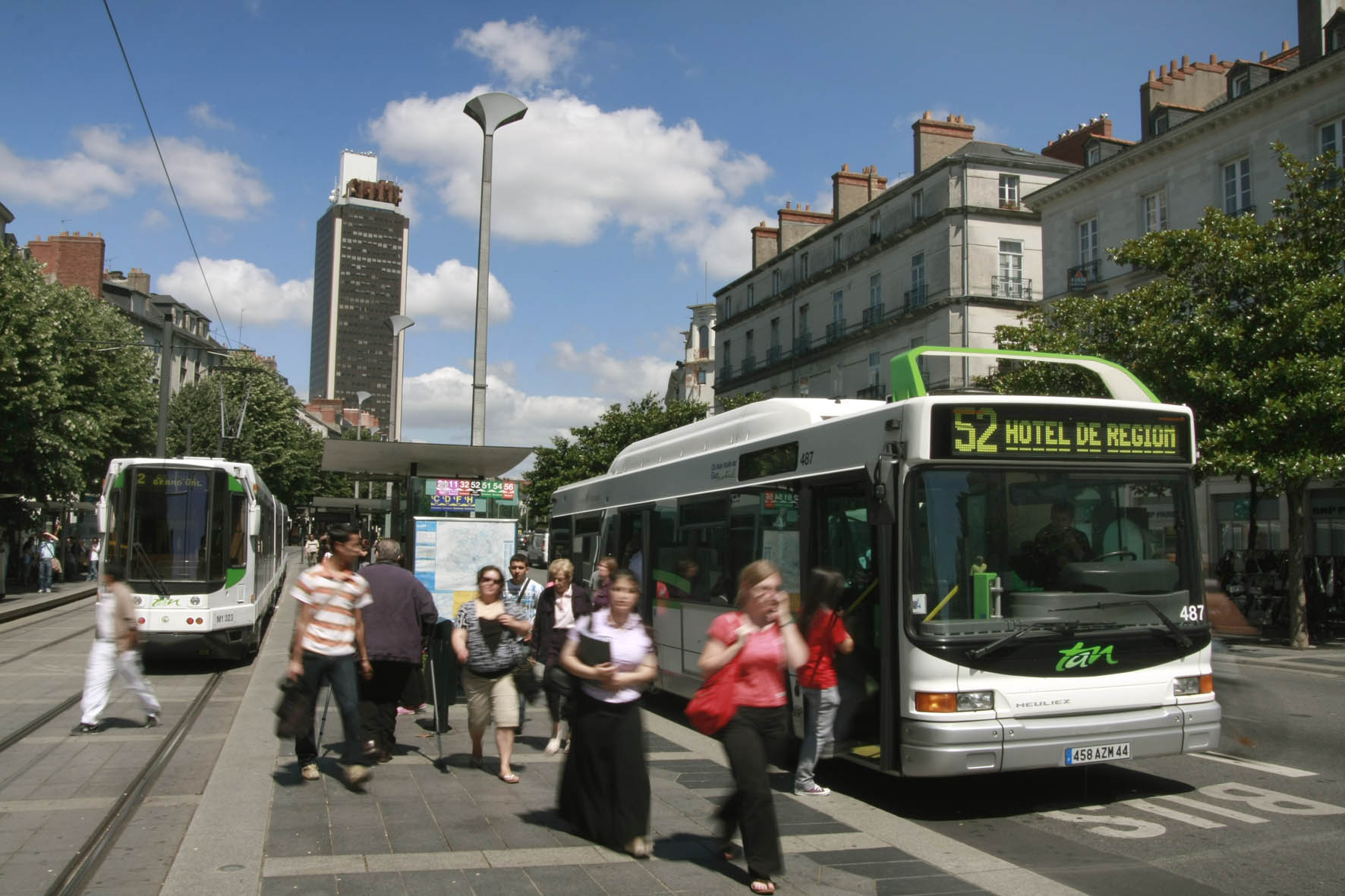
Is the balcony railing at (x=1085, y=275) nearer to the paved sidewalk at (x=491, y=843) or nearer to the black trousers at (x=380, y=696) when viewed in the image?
the paved sidewalk at (x=491, y=843)

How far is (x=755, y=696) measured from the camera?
5.52 m

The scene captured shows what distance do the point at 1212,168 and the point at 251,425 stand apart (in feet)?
155

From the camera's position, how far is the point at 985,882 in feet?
18.0

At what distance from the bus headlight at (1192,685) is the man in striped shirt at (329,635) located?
17.3 ft

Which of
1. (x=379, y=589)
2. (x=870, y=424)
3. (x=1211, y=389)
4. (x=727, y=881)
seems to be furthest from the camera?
(x=1211, y=389)

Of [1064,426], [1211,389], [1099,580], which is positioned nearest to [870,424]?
[1064,426]

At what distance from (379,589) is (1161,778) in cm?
588

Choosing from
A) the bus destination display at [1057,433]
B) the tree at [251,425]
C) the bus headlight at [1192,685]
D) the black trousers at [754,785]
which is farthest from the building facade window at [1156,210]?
the tree at [251,425]

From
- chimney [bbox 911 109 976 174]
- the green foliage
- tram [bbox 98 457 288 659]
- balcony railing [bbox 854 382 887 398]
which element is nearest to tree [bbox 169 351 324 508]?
the green foliage

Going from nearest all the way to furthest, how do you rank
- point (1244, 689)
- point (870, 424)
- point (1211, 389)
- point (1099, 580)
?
point (1099, 580), point (870, 424), point (1244, 689), point (1211, 389)

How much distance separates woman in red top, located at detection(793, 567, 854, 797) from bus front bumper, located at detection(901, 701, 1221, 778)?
74 cm

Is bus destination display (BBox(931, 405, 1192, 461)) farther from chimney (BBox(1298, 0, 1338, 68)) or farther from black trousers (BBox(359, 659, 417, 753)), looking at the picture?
chimney (BBox(1298, 0, 1338, 68))

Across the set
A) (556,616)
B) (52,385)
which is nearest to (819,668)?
(556,616)

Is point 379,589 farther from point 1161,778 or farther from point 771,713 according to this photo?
point 1161,778
